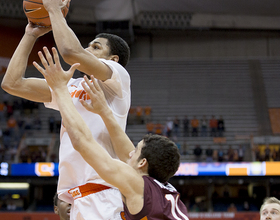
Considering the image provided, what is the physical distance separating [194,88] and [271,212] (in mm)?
17989

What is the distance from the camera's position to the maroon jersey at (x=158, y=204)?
2238 mm

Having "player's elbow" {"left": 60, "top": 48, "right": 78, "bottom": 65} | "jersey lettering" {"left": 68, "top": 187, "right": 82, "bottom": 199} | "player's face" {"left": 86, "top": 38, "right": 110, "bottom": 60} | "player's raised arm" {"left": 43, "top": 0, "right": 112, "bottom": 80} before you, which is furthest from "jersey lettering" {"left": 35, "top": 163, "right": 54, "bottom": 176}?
"player's elbow" {"left": 60, "top": 48, "right": 78, "bottom": 65}

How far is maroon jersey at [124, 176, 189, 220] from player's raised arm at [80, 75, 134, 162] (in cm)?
44

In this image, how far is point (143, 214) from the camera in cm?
224

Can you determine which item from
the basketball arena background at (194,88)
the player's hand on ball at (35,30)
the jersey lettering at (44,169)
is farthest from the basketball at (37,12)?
the jersey lettering at (44,169)

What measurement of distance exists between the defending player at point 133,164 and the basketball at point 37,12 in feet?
2.04

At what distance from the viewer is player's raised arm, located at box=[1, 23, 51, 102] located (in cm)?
289

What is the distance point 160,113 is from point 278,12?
1083cm

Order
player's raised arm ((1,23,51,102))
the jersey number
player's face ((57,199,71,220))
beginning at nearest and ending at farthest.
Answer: the jersey number
player's raised arm ((1,23,51,102))
player's face ((57,199,71,220))

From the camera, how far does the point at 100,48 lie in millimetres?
2932

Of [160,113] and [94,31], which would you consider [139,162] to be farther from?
[94,31]

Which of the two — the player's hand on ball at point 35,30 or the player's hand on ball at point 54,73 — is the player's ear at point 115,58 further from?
the player's hand on ball at point 54,73

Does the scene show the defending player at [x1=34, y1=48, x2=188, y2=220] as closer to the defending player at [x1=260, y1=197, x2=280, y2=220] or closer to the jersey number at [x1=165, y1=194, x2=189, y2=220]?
the jersey number at [x1=165, y1=194, x2=189, y2=220]

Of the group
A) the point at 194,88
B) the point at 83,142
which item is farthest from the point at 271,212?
the point at 194,88
